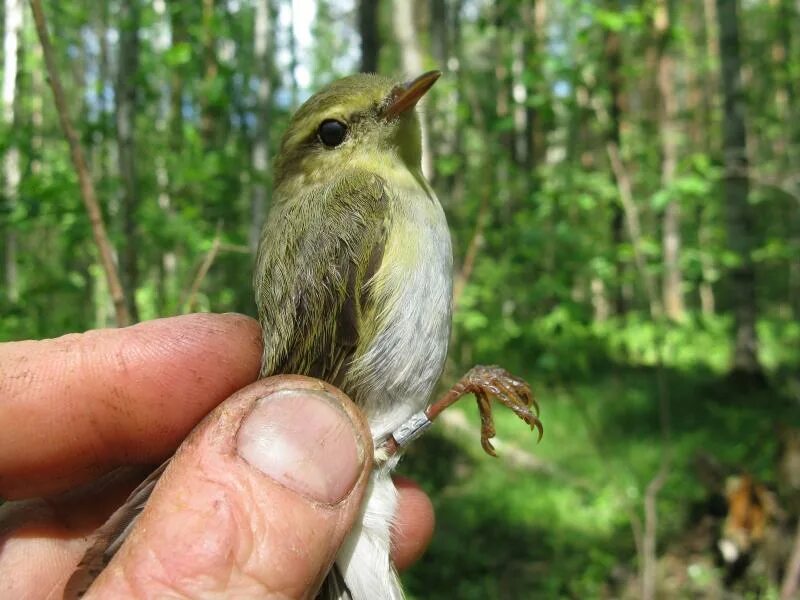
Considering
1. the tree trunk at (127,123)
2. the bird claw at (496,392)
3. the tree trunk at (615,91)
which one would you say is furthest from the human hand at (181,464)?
the tree trunk at (127,123)

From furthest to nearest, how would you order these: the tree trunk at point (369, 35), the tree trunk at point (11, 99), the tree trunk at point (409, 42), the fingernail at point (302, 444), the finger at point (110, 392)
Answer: the tree trunk at point (11, 99) → the tree trunk at point (369, 35) → the tree trunk at point (409, 42) → the finger at point (110, 392) → the fingernail at point (302, 444)

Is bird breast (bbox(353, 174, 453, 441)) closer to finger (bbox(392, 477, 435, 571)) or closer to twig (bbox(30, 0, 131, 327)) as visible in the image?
finger (bbox(392, 477, 435, 571))

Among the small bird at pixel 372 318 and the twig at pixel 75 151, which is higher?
the twig at pixel 75 151

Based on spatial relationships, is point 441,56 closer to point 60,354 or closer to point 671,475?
point 671,475

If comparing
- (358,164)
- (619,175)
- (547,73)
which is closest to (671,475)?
(619,175)

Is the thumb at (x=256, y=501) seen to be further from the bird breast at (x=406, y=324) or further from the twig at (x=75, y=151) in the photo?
the twig at (x=75, y=151)

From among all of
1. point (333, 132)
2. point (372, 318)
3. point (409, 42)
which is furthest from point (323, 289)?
point (409, 42)

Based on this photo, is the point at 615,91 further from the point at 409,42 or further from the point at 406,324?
the point at 406,324
